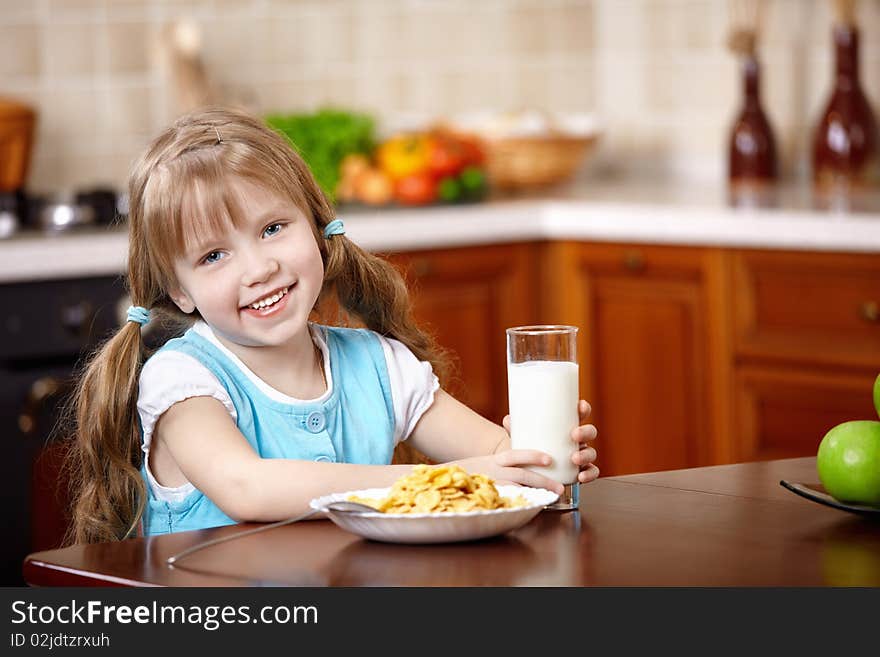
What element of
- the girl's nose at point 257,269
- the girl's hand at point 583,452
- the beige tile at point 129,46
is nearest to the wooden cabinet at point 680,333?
the beige tile at point 129,46

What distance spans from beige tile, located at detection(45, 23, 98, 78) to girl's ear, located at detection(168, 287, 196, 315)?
7.31 feet

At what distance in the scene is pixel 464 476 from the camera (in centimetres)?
127

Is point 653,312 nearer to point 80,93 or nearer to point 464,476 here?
point 80,93

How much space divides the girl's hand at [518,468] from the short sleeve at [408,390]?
388 millimetres

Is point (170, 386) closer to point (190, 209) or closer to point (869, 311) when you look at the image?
point (190, 209)

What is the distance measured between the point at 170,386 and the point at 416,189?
78.9 inches

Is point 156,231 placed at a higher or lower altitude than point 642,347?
higher

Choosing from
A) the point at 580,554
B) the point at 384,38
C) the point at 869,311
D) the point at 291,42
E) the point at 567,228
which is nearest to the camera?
the point at 580,554

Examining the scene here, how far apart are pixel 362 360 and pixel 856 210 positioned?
158cm

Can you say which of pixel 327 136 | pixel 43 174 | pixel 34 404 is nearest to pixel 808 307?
pixel 327 136

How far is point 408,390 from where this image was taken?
5.98ft

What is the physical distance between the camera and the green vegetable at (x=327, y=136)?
11.8 feet

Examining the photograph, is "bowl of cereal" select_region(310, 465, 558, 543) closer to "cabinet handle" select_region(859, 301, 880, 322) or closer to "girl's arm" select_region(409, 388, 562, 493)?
"girl's arm" select_region(409, 388, 562, 493)
